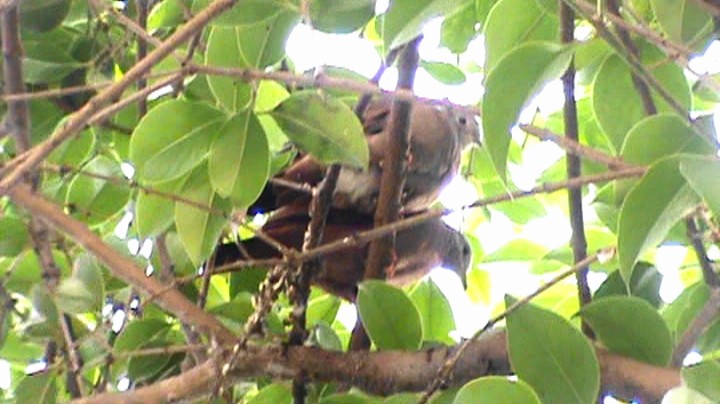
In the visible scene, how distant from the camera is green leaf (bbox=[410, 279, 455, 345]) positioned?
133cm

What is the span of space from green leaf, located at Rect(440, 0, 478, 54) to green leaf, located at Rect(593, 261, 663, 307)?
476 mm

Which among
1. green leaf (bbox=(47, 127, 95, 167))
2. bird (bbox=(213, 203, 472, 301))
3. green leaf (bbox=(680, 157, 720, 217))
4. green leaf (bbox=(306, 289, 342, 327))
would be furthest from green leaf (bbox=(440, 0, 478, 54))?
green leaf (bbox=(680, 157, 720, 217))

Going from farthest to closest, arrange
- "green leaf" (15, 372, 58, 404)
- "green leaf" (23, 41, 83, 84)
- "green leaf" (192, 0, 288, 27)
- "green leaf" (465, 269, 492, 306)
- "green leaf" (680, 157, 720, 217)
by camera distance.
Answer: "green leaf" (465, 269, 492, 306) → "green leaf" (23, 41, 83, 84) → "green leaf" (15, 372, 58, 404) → "green leaf" (192, 0, 288, 27) → "green leaf" (680, 157, 720, 217)

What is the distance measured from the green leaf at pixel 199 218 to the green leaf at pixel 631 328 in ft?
1.21

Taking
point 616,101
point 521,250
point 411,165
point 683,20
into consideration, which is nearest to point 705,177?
point 683,20

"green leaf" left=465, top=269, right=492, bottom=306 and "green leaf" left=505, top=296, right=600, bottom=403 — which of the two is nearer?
"green leaf" left=505, top=296, right=600, bottom=403

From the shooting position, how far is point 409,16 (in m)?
→ 0.90

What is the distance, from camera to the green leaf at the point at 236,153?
1028 millimetres

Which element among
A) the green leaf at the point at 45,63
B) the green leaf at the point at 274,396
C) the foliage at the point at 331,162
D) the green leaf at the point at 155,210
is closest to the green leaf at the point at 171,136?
the foliage at the point at 331,162

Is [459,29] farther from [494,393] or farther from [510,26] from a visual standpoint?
[494,393]

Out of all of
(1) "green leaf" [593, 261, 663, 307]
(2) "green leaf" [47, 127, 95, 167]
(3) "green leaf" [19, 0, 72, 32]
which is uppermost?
(3) "green leaf" [19, 0, 72, 32]

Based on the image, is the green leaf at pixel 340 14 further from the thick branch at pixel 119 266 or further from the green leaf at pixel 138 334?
the green leaf at pixel 138 334

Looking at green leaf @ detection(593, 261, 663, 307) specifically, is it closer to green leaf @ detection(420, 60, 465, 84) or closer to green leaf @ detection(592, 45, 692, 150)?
green leaf @ detection(592, 45, 692, 150)

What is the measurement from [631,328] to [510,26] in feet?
0.89
